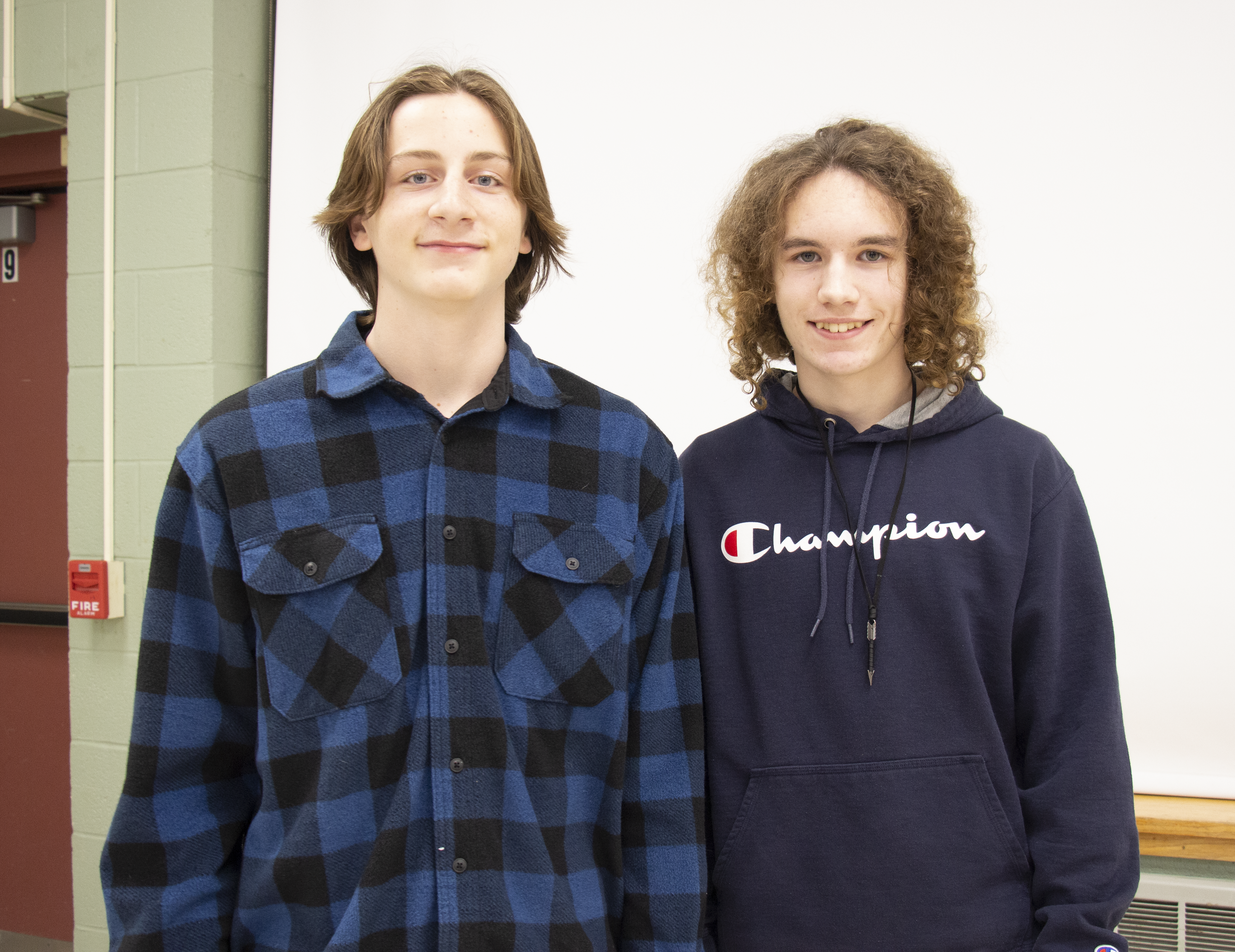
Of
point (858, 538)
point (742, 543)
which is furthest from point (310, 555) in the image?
point (858, 538)

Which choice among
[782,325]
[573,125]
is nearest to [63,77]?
[573,125]

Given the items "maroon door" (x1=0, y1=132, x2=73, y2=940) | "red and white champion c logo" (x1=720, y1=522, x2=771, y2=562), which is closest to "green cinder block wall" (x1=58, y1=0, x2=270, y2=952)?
"maroon door" (x1=0, y1=132, x2=73, y2=940)

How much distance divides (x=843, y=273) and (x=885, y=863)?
734 millimetres

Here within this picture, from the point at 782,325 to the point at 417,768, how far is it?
781 millimetres

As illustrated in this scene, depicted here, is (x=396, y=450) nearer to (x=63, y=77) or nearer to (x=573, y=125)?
(x=573, y=125)

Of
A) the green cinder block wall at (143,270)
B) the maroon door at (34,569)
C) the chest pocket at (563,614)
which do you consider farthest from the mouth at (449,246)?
the maroon door at (34,569)

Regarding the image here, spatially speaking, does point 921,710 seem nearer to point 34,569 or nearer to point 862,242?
point 862,242

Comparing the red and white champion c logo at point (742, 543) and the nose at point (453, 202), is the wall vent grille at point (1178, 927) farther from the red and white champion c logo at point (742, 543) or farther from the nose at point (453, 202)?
the nose at point (453, 202)

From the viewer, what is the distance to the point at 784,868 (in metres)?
1.04

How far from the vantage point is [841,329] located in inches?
44.0

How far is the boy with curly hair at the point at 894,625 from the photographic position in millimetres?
1009

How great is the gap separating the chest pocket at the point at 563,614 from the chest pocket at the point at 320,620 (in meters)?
0.14

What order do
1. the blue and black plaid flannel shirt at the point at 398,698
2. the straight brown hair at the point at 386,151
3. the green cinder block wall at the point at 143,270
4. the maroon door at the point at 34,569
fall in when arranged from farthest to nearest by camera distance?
the maroon door at the point at 34,569 → the green cinder block wall at the point at 143,270 → the straight brown hair at the point at 386,151 → the blue and black plaid flannel shirt at the point at 398,698

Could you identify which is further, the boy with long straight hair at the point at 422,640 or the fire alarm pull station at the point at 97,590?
the fire alarm pull station at the point at 97,590
